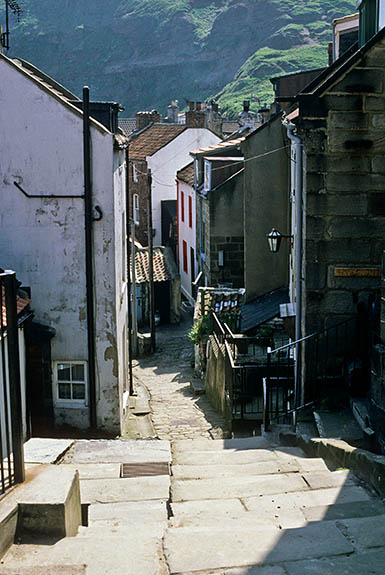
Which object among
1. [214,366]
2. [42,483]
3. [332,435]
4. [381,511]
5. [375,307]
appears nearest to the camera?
[42,483]

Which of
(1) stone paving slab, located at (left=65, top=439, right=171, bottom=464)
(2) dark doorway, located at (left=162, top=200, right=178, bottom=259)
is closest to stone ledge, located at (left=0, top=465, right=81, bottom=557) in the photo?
(1) stone paving slab, located at (left=65, top=439, right=171, bottom=464)

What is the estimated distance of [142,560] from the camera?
459cm

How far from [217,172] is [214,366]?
9.35 meters

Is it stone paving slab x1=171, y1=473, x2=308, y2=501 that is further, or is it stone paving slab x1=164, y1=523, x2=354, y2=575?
stone paving slab x1=171, y1=473, x2=308, y2=501

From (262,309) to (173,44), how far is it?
138156mm

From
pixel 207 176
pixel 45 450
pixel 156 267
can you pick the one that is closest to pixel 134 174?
pixel 156 267

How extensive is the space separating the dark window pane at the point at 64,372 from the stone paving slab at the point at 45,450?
6381 mm

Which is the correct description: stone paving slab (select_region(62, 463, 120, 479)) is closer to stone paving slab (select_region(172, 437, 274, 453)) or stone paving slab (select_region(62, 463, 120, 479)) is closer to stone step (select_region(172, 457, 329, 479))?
stone step (select_region(172, 457, 329, 479))

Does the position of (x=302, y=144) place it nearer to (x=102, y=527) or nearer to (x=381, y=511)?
(x=381, y=511)

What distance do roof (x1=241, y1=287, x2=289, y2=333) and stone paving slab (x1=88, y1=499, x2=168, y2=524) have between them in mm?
11215

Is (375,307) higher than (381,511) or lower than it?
higher

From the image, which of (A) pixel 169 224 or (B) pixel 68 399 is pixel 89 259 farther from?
(A) pixel 169 224

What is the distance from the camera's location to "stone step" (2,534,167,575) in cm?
443

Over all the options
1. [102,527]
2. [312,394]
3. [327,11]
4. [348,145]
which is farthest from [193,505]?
[327,11]
